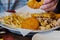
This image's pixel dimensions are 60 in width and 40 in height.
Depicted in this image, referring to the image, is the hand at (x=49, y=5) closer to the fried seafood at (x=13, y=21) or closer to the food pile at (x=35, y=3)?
the food pile at (x=35, y=3)

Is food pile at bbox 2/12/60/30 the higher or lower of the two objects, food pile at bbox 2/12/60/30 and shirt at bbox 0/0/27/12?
the lower

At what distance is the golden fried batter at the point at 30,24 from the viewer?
0.83 metres

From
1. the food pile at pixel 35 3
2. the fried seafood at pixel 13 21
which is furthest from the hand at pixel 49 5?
the fried seafood at pixel 13 21

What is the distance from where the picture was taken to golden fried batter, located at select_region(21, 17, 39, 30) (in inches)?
32.5

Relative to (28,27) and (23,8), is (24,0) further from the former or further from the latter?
(28,27)

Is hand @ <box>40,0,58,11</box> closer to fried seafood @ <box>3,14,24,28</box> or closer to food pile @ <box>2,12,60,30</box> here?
food pile @ <box>2,12,60,30</box>

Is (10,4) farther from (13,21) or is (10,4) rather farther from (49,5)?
(49,5)

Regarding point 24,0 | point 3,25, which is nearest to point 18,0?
point 24,0

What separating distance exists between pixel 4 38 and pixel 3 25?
7cm

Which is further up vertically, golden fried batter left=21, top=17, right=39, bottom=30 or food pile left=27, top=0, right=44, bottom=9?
food pile left=27, top=0, right=44, bottom=9

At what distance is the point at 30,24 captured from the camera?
2.71ft

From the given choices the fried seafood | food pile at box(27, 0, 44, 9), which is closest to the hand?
food pile at box(27, 0, 44, 9)

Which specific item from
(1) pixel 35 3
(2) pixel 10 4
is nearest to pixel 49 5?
(1) pixel 35 3

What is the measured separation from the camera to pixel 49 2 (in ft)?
2.89
